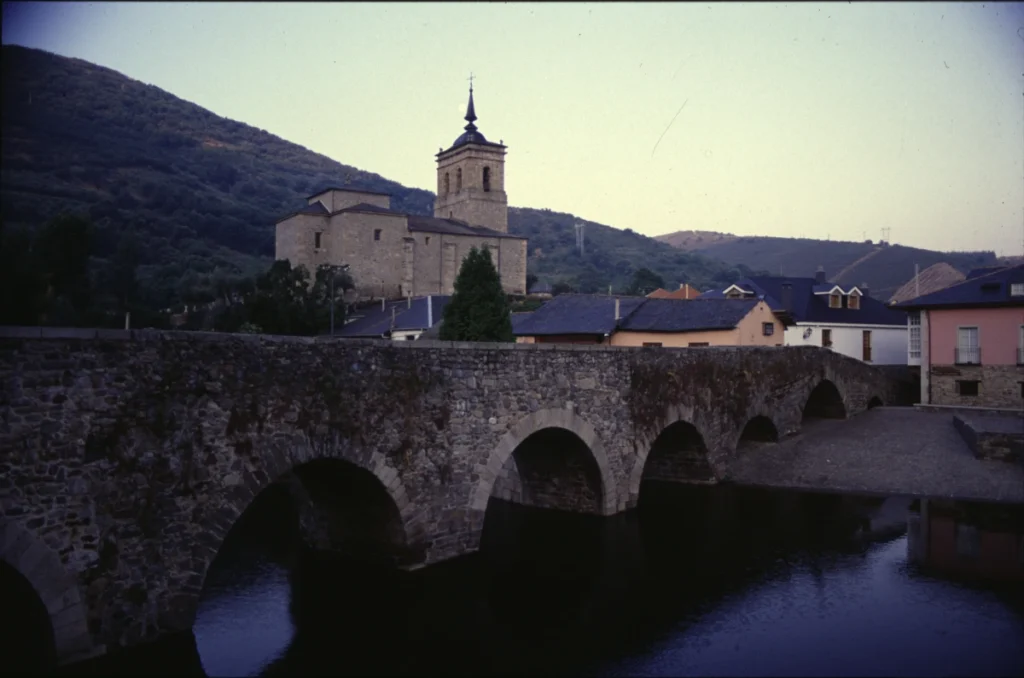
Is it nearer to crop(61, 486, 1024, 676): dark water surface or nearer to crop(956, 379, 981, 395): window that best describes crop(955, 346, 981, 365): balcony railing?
crop(956, 379, 981, 395): window

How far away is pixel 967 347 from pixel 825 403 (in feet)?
17.9

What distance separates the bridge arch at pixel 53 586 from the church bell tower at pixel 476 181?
62.7 meters

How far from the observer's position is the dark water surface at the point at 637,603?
11273 millimetres

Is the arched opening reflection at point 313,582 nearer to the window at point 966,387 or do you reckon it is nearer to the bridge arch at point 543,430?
the bridge arch at point 543,430

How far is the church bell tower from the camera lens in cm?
7038

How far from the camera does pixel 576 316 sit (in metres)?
34.8

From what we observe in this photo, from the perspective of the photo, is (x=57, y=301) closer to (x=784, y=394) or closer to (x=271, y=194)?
(x=784, y=394)

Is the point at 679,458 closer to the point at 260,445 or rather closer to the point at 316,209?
the point at 260,445

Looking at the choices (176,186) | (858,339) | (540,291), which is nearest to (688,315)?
(858,339)

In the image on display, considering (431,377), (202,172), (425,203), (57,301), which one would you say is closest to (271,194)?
(202,172)

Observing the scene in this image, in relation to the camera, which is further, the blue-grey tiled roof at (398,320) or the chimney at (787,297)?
the blue-grey tiled roof at (398,320)

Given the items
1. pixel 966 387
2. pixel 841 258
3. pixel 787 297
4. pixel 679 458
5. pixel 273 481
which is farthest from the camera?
pixel 841 258

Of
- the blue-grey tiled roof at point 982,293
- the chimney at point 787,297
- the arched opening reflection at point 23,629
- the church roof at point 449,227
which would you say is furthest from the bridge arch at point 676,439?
the church roof at point 449,227

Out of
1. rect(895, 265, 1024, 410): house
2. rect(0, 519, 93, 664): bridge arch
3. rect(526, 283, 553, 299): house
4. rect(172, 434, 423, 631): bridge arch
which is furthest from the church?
rect(0, 519, 93, 664): bridge arch
